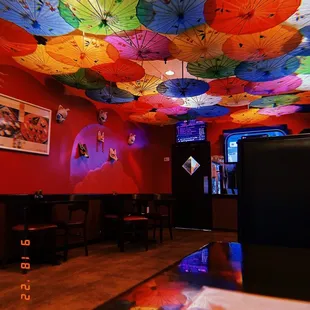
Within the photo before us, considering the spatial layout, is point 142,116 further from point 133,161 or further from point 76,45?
point 76,45

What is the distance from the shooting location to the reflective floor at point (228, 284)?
23.4 inches

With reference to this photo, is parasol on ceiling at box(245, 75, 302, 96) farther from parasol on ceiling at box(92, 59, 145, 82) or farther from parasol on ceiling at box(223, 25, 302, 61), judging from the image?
parasol on ceiling at box(92, 59, 145, 82)

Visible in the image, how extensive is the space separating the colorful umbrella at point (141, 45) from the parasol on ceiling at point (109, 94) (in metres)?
1.68

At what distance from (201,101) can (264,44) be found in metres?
2.45

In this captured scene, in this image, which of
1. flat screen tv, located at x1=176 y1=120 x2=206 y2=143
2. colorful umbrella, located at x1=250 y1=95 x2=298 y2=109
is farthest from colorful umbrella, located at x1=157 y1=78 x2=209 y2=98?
flat screen tv, located at x1=176 y1=120 x2=206 y2=143

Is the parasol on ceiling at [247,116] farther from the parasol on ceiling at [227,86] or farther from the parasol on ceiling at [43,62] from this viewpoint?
the parasol on ceiling at [43,62]

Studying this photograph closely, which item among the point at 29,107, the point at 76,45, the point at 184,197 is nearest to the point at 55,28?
the point at 76,45

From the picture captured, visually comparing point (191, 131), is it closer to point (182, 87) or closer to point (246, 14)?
point (182, 87)

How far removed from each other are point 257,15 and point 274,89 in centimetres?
275

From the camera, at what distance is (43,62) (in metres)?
3.88

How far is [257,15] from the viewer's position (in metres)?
2.73

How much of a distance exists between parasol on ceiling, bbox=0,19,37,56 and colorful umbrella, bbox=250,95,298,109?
4432mm

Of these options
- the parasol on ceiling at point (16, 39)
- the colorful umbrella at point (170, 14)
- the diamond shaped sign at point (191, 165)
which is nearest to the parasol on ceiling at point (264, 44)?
the colorful umbrella at point (170, 14)

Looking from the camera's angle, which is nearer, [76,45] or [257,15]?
[257,15]
